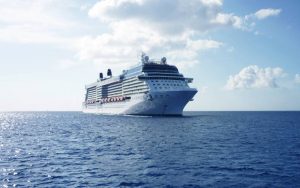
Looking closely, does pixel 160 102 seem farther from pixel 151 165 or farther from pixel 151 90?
pixel 151 165

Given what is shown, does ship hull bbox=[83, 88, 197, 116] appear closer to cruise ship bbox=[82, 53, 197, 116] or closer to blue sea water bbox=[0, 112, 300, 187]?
cruise ship bbox=[82, 53, 197, 116]

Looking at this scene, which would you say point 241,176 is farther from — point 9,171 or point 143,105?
point 143,105

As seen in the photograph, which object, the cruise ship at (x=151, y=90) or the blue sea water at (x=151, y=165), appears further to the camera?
the cruise ship at (x=151, y=90)

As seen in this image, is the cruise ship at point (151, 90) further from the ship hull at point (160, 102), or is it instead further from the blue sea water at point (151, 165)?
the blue sea water at point (151, 165)

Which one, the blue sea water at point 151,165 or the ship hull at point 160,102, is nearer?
the blue sea water at point 151,165

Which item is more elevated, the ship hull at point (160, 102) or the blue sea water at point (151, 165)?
the ship hull at point (160, 102)

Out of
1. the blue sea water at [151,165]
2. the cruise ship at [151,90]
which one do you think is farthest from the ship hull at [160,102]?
the blue sea water at [151,165]

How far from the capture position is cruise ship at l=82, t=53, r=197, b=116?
3984 inches

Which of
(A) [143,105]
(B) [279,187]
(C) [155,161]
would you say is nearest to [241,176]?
(B) [279,187]

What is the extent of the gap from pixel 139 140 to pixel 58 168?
21.9 metres

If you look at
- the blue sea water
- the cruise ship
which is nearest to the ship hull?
the cruise ship

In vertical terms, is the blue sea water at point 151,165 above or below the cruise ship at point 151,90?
below

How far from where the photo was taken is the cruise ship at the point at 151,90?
101m

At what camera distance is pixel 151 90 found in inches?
4031
